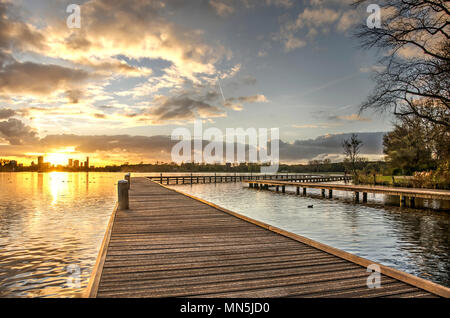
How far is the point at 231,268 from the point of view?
5.07m

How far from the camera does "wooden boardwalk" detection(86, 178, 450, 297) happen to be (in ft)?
13.5

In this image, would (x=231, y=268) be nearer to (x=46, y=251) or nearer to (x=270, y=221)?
(x=46, y=251)

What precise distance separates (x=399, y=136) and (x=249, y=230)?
50.6 meters

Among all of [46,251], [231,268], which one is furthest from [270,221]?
[231,268]

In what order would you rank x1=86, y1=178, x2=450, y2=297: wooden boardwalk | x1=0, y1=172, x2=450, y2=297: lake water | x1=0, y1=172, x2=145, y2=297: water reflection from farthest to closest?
1. x1=0, y1=172, x2=450, y2=297: lake water
2. x1=0, y1=172, x2=145, y2=297: water reflection
3. x1=86, y1=178, x2=450, y2=297: wooden boardwalk

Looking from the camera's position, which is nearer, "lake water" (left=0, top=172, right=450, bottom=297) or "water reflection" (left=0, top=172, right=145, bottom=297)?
"water reflection" (left=0, top=172, right=145, bottom=297)

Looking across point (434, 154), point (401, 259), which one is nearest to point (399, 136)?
point (434, 154)

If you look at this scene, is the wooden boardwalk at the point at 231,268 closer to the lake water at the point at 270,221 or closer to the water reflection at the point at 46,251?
the water reflection at the point at 46,251

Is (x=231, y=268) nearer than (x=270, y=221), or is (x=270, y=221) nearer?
(x=231, y=268)

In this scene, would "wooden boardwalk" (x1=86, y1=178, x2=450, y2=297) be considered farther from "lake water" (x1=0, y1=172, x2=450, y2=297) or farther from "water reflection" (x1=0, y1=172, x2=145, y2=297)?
"lake water" (x1=0, y1=172, x2=450, y2=297)

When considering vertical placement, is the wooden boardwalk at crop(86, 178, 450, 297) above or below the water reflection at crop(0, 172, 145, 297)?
above

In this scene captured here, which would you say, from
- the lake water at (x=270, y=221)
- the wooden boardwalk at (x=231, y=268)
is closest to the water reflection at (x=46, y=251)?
the lake water at (x=270, y=221)

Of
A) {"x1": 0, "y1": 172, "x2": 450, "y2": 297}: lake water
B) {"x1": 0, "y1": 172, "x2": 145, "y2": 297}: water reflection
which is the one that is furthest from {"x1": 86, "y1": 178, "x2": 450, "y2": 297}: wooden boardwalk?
{"x1": 0, "y1": 172, "x2": 450, "y2": 297}: lake water

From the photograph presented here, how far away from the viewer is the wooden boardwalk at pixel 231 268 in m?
4.12
